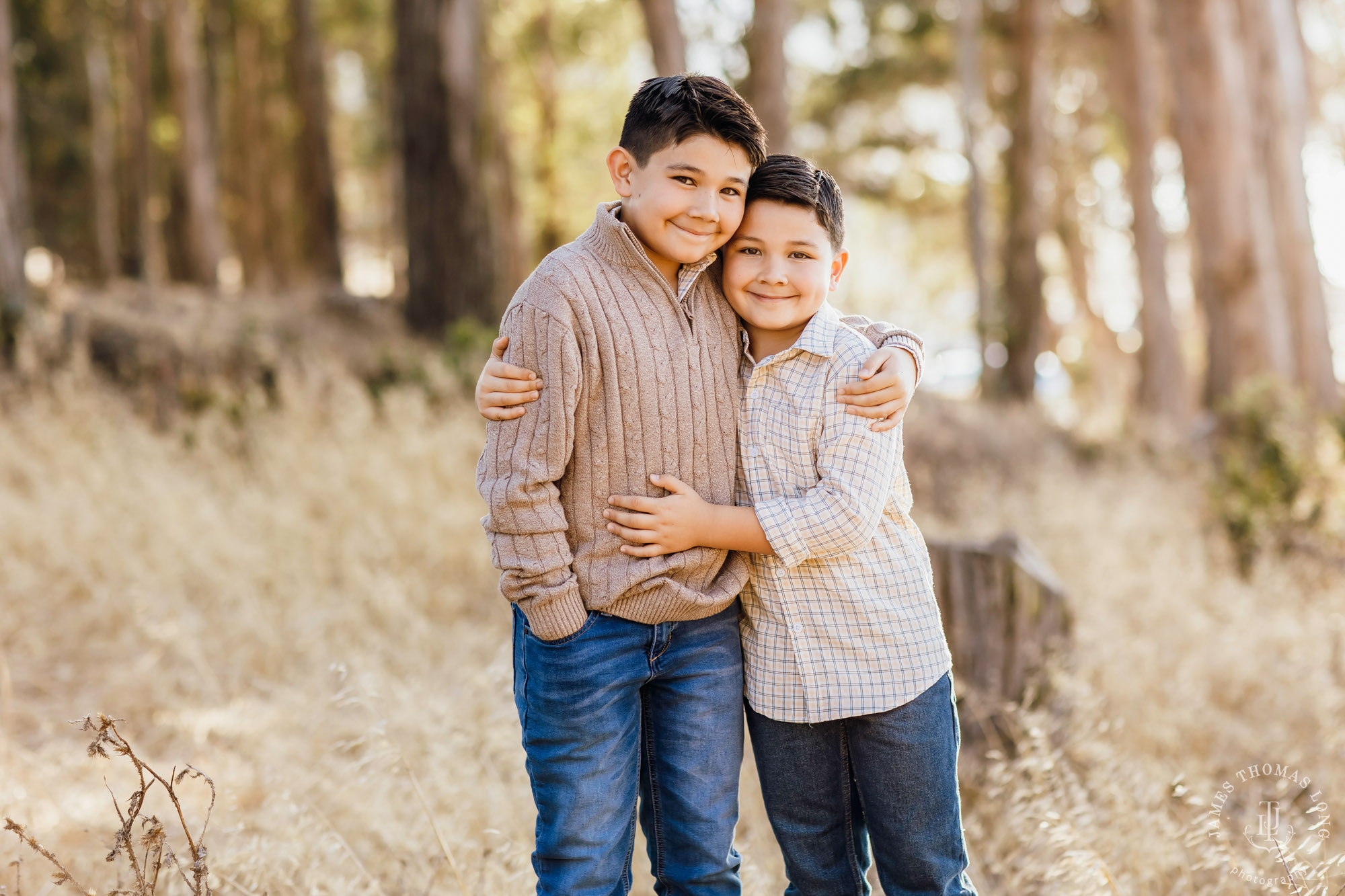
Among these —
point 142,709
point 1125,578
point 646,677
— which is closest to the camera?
point 646,677

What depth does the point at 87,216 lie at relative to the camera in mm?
16141

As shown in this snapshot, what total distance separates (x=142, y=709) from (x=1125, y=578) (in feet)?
14.3

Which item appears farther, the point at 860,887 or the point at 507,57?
the point at 507,57

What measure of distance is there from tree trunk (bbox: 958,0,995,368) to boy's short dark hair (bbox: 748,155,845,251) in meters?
10.2

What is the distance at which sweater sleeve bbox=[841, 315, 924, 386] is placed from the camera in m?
2.06

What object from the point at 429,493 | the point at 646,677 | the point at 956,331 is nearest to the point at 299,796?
the point at 646,677

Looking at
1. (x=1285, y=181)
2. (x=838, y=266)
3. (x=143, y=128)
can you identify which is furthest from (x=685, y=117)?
(x=143, y=128)

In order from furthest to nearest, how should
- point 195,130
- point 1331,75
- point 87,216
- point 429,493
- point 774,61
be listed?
1. point 1331,75
2. point 87,216
3. point 195,130
4. point 774,61
5. point 429,493

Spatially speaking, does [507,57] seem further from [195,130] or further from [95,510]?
[95,510]

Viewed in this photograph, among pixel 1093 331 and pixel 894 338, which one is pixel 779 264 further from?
pixel 1093 331

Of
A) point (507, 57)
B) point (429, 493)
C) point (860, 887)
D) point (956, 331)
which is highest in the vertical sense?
point (507, 57)

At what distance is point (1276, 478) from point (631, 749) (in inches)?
201

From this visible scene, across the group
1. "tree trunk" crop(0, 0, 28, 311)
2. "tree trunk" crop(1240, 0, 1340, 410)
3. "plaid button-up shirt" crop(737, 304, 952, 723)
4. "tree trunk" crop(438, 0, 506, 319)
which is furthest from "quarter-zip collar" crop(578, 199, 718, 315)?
"tree trunk" crop(1240, 0, 1340, 410)

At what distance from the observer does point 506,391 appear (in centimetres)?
188
